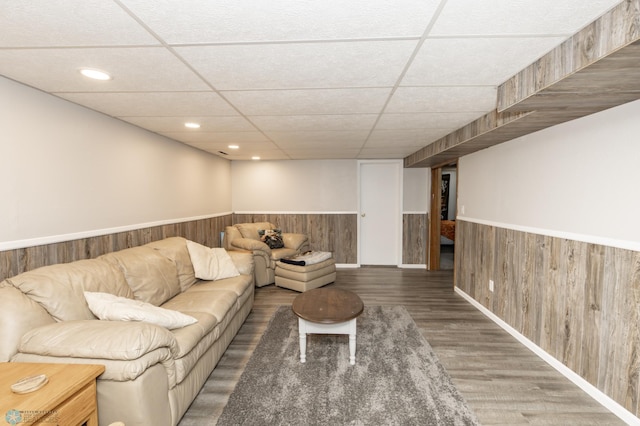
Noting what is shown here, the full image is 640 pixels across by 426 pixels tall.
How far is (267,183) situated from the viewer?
239 inches

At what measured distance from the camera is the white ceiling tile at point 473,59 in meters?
1.50

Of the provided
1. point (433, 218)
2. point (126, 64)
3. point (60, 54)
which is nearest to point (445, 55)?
point (126, 64)

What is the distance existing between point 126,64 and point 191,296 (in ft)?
6.38

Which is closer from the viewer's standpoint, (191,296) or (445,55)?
(445,55)

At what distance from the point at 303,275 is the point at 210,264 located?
151 cm

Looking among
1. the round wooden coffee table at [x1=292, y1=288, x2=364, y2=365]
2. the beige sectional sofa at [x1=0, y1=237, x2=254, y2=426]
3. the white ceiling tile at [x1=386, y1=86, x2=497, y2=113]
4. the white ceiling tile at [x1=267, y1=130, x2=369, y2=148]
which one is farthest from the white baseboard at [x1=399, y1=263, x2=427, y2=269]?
the beige sectional sofa at [x1=0, y1=237, x2=254, y2=426]

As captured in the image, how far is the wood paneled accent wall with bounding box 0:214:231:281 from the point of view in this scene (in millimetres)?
1932

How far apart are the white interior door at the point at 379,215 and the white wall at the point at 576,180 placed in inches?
100

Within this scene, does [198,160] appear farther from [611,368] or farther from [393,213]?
[611,368]

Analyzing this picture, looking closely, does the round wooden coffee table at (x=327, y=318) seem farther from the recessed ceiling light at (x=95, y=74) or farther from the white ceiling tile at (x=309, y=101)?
the recessed ceiling light at (x=95, y=74)

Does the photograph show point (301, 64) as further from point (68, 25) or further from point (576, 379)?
point (576, 379)

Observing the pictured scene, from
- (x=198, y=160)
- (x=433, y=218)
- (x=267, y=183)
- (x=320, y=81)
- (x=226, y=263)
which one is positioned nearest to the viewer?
(x=320, y=81)

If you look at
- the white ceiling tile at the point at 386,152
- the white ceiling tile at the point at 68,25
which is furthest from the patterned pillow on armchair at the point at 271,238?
the white ceiling tile at the point at 68,25

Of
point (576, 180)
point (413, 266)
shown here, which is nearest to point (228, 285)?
point (576, 180)
